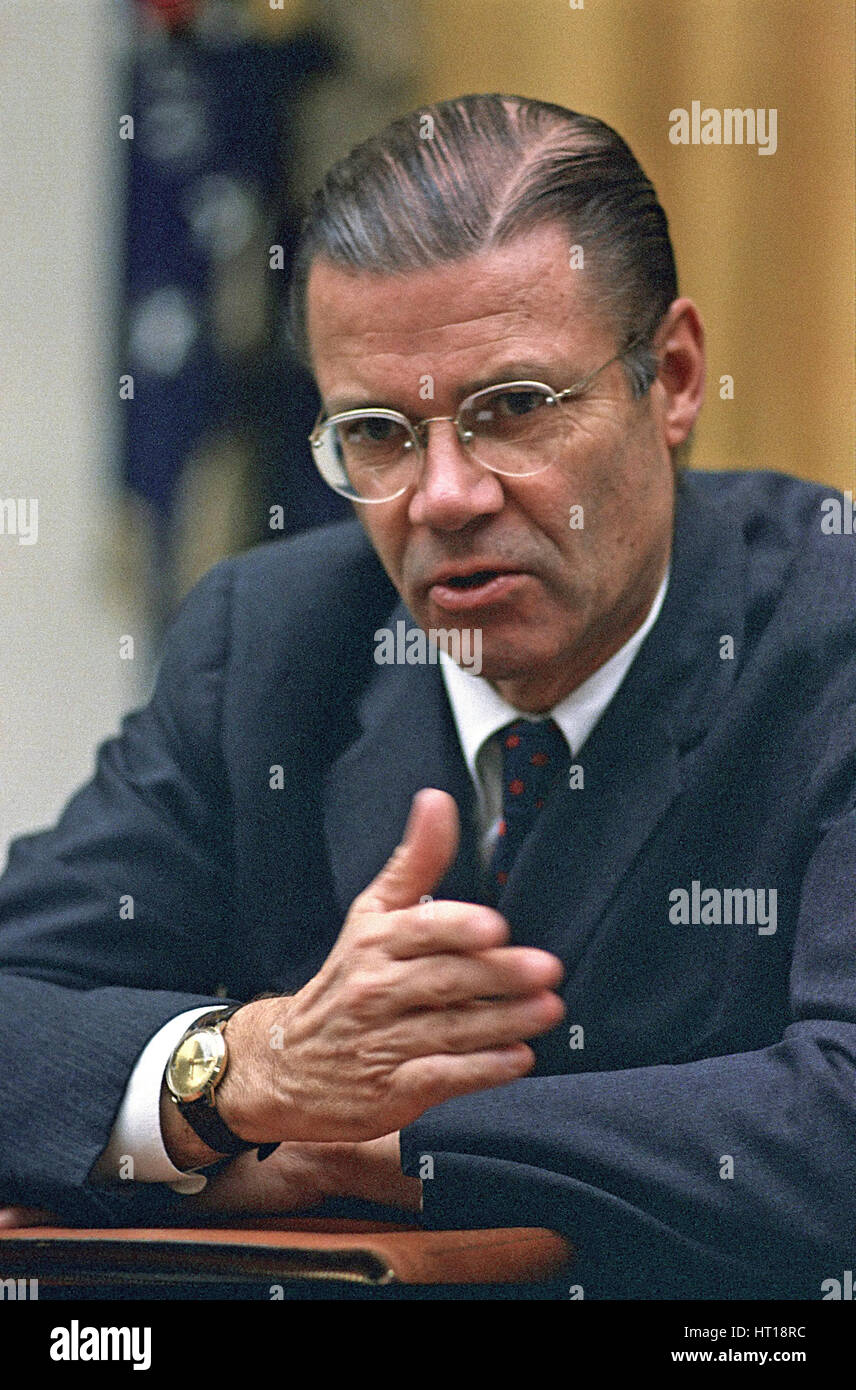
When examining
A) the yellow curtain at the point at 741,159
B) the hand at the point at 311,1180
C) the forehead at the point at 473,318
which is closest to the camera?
the hand at the point at 311,1180

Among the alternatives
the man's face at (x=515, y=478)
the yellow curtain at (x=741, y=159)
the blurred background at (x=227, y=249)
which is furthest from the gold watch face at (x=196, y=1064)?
the yellow curtain at (x=741, y=159)

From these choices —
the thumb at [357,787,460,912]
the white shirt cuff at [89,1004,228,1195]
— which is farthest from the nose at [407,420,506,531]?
the white shirt cuff at [89,1004,228,1195]

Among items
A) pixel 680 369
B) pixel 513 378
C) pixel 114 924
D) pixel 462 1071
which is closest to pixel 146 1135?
pixel 114 924

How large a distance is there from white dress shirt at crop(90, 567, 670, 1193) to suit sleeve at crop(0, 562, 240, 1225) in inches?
0.6

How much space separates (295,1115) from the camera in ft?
4.33

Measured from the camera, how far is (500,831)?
5.06ft

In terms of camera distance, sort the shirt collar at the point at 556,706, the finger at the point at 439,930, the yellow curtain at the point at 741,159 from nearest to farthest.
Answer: the finger at the point at 439,930
the shirt collar at the point at 556,706
the yellow curtain at the point at 741,159

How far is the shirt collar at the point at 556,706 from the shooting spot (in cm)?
155

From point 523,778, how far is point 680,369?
0.48 metres

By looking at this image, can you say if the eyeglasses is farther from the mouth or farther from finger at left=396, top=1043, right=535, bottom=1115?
finger at left=396, top=1043, right=535, bottom=1115

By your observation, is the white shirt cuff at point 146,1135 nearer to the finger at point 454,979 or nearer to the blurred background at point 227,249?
the finger at point 454,979

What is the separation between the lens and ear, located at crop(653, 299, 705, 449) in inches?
61.5

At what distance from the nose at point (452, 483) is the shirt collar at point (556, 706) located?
183 millimetres

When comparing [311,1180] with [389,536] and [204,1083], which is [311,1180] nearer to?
[204,1083]
